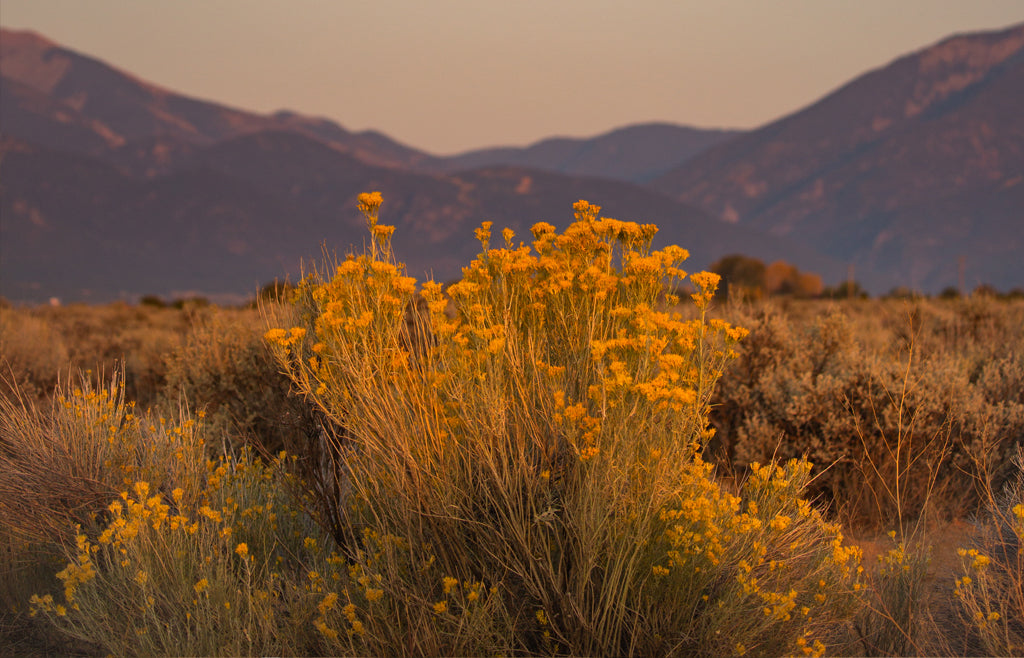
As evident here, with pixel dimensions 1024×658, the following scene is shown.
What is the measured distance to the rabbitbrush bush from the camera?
3.24 m

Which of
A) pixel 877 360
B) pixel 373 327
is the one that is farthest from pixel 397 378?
pixel 877 360

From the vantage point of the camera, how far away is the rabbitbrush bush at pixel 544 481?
324cm

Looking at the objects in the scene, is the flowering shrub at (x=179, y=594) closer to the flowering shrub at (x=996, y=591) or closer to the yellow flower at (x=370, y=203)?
the yellow flower at (x=370, y=203)

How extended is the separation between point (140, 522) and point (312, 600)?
885 millimetres

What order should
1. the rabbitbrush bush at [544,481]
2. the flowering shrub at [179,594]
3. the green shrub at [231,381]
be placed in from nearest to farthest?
the rabbitbrush bush at [544,481] < the flowering shrub at [179,594] < the green shrub at [231,381]

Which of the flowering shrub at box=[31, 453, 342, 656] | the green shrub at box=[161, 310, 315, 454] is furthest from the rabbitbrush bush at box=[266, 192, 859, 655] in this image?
the green shrub at box=[161, 310, 315, 454]

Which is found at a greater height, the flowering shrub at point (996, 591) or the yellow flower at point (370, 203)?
the yellow flower at point (370, 203)

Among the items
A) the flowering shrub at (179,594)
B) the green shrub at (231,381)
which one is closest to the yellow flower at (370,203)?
the flowering shrub at (179,594)

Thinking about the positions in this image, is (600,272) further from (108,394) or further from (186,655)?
(108,394)

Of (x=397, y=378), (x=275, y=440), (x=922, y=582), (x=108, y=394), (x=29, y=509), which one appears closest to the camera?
(x=397, y=378)

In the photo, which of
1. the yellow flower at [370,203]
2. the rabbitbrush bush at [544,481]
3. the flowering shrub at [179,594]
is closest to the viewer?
the rabbitbrush bush at [544,481]

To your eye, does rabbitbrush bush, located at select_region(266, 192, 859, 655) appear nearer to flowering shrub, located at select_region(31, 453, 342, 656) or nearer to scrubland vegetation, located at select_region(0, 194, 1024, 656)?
scrubland vegetation, located at select_region(0, 194, 1024, 656)

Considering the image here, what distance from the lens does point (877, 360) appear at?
682 cm

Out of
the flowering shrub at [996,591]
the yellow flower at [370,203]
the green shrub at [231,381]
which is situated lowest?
the flowering shrub at [996,591]
